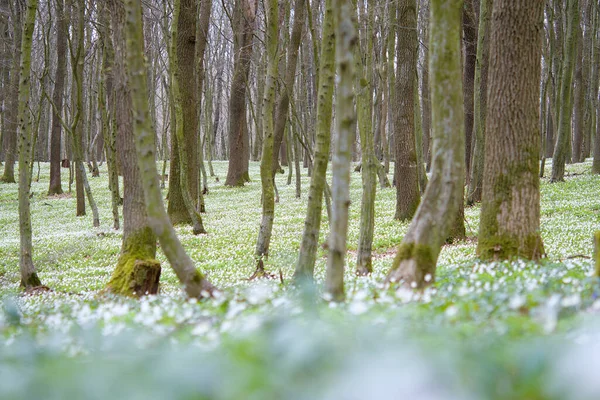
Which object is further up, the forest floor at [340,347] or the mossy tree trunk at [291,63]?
the mossy tree trunk at [291,63]

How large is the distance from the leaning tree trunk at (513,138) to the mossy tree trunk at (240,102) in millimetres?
18962

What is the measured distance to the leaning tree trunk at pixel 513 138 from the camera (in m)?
8.34

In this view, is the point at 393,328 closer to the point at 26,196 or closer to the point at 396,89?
the point at 26,196

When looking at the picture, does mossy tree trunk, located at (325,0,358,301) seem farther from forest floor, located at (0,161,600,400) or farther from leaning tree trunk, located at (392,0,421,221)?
leaning tree trunk, located at (392,0,421,221)

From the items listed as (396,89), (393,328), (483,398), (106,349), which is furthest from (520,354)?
(396,89)

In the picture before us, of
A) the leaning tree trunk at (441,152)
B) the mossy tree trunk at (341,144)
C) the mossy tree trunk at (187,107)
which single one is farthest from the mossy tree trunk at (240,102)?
the mossy tree trunk at (341,144)

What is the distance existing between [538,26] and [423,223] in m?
4.86

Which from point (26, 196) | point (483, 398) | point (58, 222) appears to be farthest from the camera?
point (58, 222)

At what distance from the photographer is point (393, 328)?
294 centimetres

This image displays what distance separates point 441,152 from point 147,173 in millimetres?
3255

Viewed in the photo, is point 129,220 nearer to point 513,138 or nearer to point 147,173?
point 147,173

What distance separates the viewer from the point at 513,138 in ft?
28.2

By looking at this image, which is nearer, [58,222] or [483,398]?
[483,398]

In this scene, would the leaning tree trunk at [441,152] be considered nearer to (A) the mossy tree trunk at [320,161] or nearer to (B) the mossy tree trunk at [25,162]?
(A) the mossy tree trunk at [320,161]
